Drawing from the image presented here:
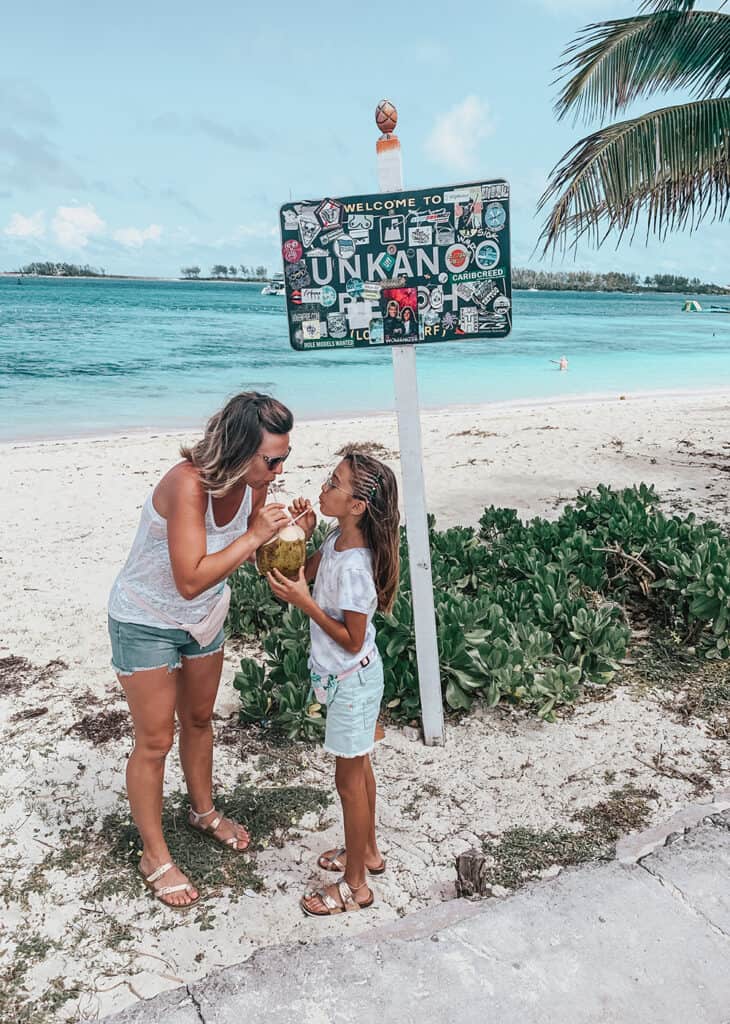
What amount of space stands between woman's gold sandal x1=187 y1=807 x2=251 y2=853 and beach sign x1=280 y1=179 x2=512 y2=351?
1.82 meters

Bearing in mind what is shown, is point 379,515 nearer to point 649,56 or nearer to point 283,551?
point 283,551

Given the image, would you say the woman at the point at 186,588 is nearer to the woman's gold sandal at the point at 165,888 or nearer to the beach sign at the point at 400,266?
the woman's gold sandal at the point at 165,888

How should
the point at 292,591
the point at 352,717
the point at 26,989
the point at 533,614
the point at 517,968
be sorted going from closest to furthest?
the point at 517,968, the point at 26,989, the point at 292,591, the point at 352,717, the point at 533,614

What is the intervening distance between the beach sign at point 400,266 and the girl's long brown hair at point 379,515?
2.73 feet

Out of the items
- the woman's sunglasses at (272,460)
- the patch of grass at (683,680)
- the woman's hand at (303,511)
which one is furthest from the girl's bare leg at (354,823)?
the patch of grass at (683,680)

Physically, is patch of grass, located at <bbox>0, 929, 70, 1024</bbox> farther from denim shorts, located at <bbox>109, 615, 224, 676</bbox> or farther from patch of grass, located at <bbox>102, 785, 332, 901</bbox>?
denim shorts, located at <bbox>109, 615, 224, 676</bbox>

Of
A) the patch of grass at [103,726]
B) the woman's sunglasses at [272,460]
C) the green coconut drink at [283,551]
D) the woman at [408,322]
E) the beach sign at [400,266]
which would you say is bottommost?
the patch of grass at [103,726]

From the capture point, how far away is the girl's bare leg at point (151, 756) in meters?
2.53

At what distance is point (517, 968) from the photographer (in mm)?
2070

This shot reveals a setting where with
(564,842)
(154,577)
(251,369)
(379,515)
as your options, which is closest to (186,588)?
(154,577)

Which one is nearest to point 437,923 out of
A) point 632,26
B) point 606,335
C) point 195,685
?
point 195,685

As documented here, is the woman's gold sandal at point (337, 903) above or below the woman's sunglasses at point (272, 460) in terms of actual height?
below

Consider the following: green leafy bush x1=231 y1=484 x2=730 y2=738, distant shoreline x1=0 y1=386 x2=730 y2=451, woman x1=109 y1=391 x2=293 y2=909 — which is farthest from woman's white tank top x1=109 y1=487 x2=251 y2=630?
distant shoreline x1=0 y1=386 x2=730 y2=451

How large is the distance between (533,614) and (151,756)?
2.32 m
